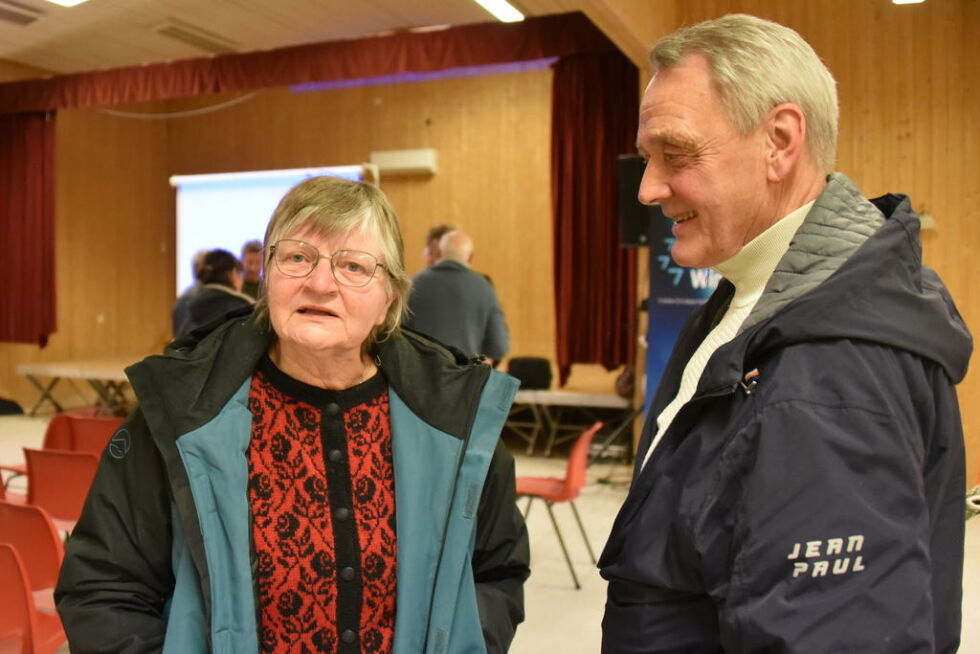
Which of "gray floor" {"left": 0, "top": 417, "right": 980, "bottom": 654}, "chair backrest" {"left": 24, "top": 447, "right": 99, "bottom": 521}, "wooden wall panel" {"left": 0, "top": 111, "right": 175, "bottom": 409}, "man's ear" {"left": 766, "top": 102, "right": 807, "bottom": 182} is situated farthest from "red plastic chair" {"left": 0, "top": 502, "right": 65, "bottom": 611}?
"wooden wall panel" {"left": 0, "top": 111, "right": 175, "bottom": 409}

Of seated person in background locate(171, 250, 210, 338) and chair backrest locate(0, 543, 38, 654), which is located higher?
seated person in background locate(171, 250, 210, 338)

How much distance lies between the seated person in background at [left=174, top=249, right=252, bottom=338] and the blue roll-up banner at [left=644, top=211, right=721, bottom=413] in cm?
246

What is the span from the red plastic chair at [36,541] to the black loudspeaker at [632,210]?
378 centimetres

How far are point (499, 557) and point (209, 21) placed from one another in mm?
6286

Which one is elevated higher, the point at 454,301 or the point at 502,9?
the point at 502,9

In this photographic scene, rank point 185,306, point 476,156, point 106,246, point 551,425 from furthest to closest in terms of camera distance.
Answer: point 106,246 < point 476,156 < point 551,425 < point 185,306

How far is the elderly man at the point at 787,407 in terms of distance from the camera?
Result: 2.66 ft

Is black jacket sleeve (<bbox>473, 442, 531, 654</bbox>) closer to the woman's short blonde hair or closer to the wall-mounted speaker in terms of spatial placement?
the woman's short blonde hair

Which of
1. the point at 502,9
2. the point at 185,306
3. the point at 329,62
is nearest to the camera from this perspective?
the point at 185,306

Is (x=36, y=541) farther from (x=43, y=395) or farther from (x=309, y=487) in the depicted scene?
(x=43, y=395)

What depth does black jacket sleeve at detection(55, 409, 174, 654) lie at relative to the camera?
1.28 metres

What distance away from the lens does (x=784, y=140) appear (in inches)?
38.8

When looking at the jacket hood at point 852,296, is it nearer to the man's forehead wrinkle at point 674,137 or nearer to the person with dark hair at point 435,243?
the man's forehead wrinkle at point 674,137

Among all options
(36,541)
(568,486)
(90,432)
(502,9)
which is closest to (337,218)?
(36,541)
